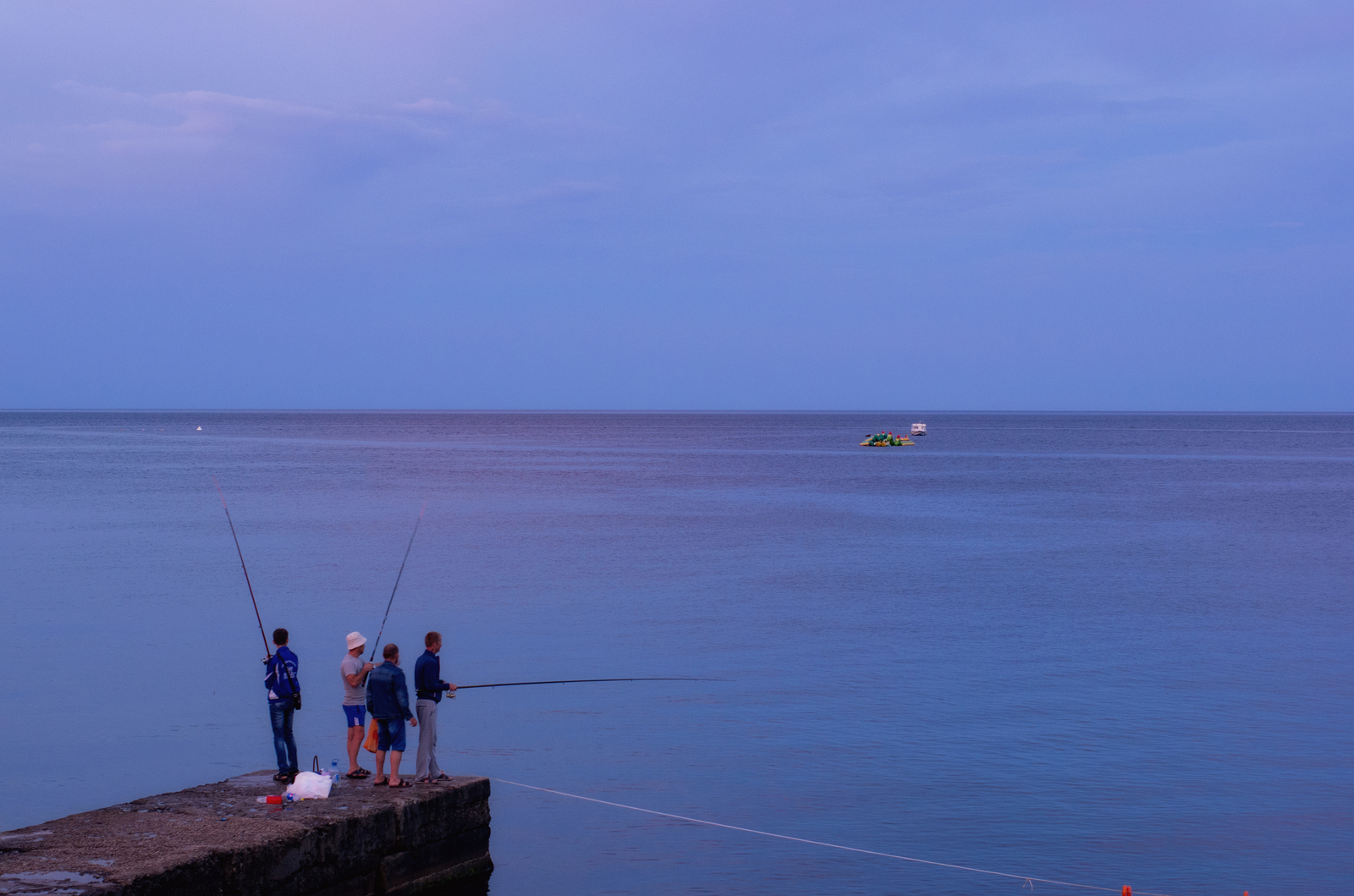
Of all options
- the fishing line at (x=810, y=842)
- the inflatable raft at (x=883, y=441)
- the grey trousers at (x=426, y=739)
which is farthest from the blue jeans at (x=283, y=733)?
the inflatable raft at (x=883, y=441)

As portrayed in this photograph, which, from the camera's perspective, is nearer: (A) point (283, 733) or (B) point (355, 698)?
(A) point (283, 733)

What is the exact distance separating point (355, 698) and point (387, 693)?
0.62m

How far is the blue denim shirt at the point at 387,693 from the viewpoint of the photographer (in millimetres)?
10945

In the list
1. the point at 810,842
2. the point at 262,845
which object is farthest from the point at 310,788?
the point at 810,842

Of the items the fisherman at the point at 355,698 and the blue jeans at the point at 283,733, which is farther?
the fisherman at the point at 355,698

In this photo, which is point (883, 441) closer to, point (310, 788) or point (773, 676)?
point (773, 676)

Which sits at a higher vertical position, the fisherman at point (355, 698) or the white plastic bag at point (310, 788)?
the fisherman at point (355, 698)

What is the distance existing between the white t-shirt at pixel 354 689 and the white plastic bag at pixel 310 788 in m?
0.99

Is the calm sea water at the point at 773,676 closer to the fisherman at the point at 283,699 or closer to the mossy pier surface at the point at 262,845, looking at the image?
the mossy pier surface at the point at 262,845

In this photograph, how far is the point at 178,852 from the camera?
8.79m

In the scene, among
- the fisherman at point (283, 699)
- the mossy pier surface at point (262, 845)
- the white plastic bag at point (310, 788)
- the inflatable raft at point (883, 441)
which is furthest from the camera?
the inflatable raft at point (883, 441)

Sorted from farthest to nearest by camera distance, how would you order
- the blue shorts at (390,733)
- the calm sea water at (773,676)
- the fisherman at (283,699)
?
the calm sea water at (773,676), the fisherman at (283,699), the blue shorts at (390,733)

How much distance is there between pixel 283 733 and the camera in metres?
11.2

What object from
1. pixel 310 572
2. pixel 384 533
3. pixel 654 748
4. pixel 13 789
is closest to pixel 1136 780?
pixel 654 748
